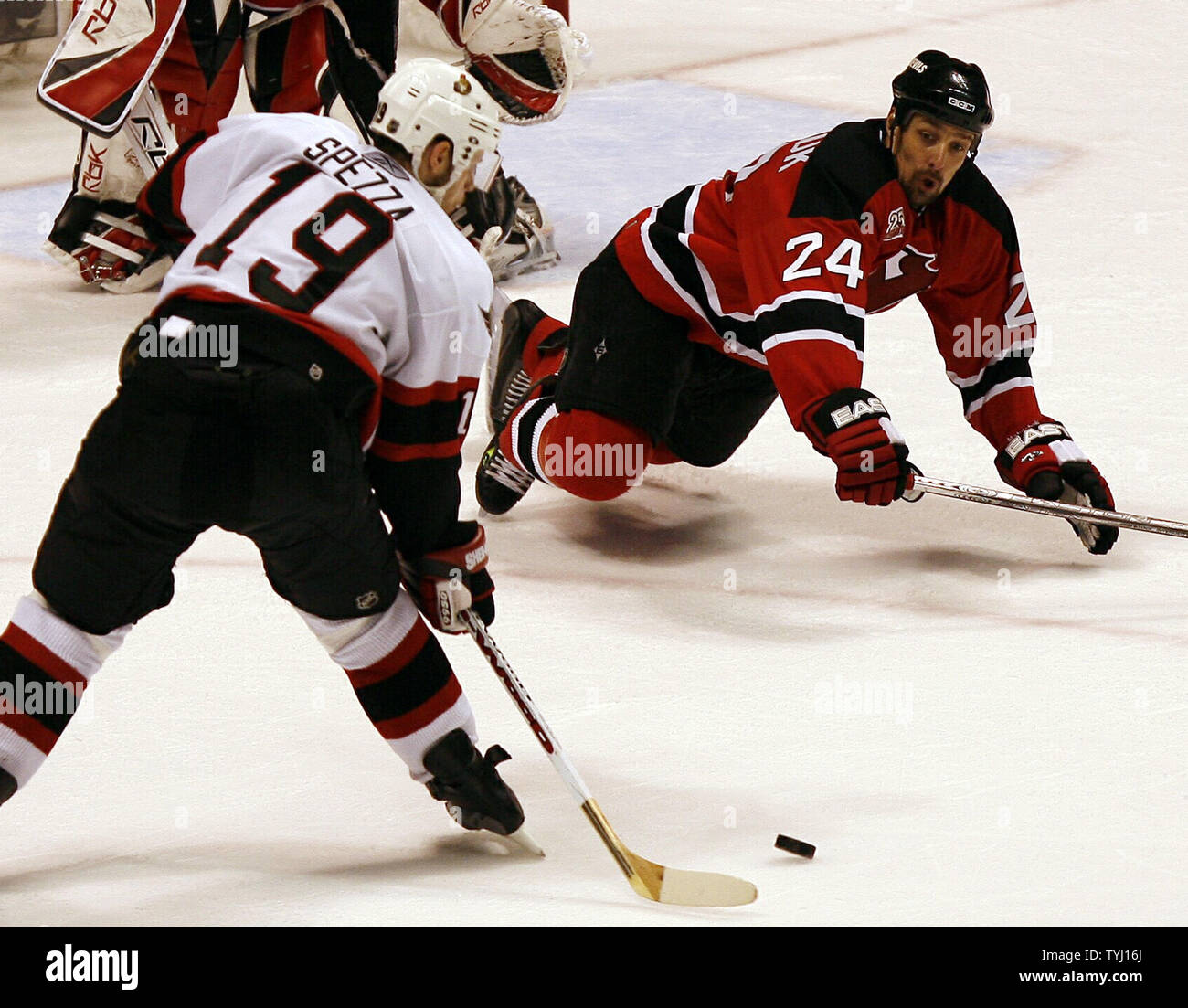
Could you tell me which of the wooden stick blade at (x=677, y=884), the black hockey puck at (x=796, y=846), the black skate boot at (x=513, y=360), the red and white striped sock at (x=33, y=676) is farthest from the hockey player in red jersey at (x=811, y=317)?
the red and white striped sock at (x=33, y=676)

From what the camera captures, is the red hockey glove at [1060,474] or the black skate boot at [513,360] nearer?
the red hockey glove at [1060,474]

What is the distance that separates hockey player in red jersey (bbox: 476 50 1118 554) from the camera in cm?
291

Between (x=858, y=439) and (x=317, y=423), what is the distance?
105cm

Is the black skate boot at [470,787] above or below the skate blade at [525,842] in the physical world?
above

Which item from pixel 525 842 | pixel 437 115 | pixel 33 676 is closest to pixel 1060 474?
pixel 525 842

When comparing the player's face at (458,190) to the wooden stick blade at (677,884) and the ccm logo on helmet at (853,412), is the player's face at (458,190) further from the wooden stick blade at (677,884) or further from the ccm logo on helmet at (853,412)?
the ccm logo on helmet at (853,412)

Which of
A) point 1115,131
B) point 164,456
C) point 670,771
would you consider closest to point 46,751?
point 164,456

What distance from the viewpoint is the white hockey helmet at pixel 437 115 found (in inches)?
83.8

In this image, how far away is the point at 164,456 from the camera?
2.00 metres

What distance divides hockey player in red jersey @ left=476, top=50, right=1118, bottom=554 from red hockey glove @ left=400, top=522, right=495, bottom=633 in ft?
2.67

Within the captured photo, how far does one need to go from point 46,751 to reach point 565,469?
1252 mm

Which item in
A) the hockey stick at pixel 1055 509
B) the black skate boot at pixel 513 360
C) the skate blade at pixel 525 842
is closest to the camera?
the skate blade at pixel 525 842

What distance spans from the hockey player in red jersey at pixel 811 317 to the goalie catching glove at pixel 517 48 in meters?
1.45

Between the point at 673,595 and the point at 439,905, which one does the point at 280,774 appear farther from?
the point at 673,595
